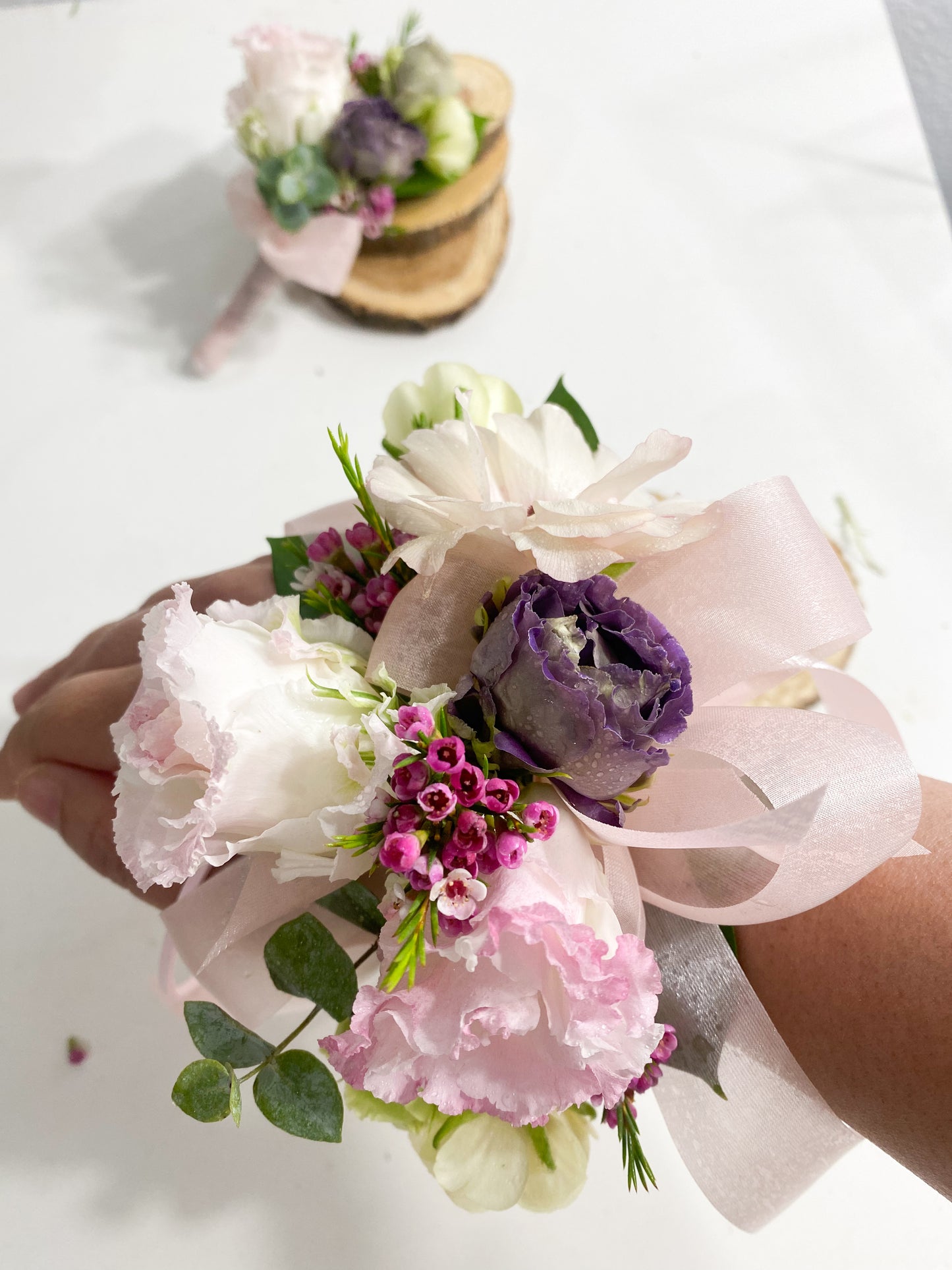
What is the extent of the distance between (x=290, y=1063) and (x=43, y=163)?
948mm

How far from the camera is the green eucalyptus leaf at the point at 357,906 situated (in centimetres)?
48

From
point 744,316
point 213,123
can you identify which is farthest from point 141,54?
point 744,316

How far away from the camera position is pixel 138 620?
2.29 ft

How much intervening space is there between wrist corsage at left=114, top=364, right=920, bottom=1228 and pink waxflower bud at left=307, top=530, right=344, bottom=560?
2cm

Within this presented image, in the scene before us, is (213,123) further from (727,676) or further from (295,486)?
(727,676)

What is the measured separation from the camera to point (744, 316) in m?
1.00

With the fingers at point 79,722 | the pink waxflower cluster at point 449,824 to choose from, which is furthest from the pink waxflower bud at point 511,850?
the fingers at point 79,722

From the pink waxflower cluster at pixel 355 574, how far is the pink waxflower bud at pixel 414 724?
0.09 meters

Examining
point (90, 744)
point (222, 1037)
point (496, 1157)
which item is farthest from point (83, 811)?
point (496, 1157)

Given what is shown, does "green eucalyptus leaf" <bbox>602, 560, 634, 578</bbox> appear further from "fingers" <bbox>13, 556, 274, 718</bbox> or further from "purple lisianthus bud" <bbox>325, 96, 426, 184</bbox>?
"purple lisianthus bud" <bbox>325, 96, 426, 184</bbox>

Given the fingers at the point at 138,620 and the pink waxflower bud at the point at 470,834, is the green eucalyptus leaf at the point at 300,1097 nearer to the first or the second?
the pink waxflower bud at the point at 470,834

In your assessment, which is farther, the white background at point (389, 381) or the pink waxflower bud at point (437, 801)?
the white background at point (389, 381)

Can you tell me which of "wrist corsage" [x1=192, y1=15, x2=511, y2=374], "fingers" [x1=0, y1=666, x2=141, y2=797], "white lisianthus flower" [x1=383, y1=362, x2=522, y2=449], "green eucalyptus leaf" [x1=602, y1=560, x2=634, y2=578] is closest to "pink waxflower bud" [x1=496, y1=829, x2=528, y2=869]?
"green eucalyptus leaf" [x1=602, y1=560, x2=634, y2=578]

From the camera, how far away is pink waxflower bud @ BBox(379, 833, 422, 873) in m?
0.36
